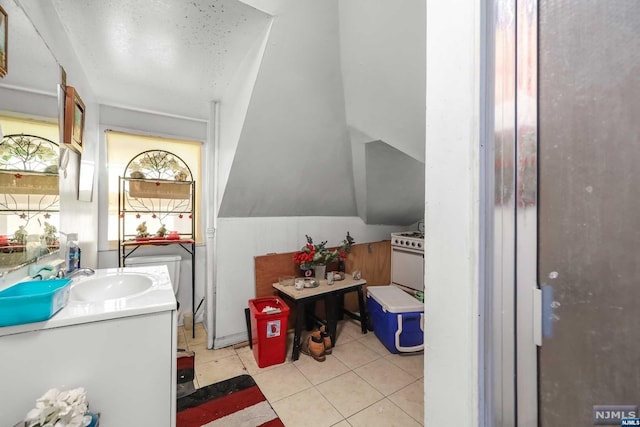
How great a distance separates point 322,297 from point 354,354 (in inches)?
21.9

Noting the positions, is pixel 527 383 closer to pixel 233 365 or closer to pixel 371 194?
pixel 233 365

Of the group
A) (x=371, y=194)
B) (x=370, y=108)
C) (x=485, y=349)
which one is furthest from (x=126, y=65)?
(x=485, y=349)

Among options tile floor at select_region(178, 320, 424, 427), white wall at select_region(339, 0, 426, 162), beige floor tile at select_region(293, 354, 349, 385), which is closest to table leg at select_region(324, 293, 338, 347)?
tile floor at select_region(178, 320, 424, 427)

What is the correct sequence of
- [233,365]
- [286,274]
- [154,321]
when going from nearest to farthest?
[154,321] < [233,365] < [286,274]

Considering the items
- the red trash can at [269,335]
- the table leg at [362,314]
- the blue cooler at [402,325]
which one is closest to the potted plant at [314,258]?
the table leg at [362,314]

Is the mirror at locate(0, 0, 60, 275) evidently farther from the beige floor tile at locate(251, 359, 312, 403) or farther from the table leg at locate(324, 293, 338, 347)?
the table leg at locate(324, 293, 338, 347)

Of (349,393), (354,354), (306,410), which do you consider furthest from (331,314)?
(306,410)

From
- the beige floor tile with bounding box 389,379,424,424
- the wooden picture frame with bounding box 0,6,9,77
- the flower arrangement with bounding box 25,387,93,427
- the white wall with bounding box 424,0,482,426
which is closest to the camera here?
Result: the white wall with bounding box 424,0,482,426

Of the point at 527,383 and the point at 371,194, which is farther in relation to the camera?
the point at 371,194

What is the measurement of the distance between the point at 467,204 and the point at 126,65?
2.38 m

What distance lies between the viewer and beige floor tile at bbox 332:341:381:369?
2.20 m

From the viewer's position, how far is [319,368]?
2.11 m

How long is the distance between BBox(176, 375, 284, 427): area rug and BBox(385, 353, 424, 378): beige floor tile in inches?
42.7

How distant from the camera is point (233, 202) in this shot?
238cm
